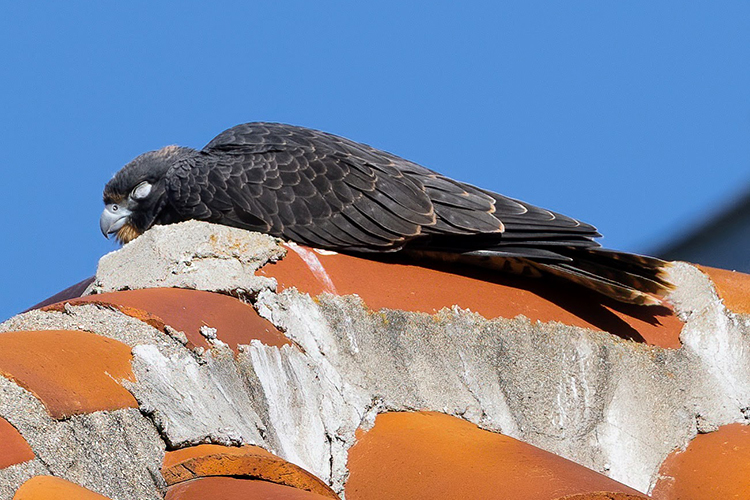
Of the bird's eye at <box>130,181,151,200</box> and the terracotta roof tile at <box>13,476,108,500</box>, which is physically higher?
Answer: the bird's eye at <box>130,181,151,200</box>

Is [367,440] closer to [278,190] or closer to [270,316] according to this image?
[270,316]

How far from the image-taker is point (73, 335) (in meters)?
2.44

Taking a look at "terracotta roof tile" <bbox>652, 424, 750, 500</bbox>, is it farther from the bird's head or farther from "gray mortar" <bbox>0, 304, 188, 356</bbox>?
the bird's head

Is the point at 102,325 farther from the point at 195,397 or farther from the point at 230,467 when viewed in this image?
the point at 230,467

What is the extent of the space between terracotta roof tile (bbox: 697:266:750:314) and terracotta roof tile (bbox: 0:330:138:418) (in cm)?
270

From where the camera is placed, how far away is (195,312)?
288cm

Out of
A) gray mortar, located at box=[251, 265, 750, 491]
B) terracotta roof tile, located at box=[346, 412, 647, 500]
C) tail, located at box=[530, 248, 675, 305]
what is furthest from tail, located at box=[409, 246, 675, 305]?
terracotta roof tile, located at box=[346, 412, 647, 500]

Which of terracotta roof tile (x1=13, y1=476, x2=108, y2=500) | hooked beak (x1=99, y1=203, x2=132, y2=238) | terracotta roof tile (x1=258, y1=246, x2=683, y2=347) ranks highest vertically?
hooked beak (x1=99, y1=203, x2=132, y2=238)

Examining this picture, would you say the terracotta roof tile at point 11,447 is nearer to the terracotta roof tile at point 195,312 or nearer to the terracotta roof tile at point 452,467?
the terracotta roof tile at point 195,312

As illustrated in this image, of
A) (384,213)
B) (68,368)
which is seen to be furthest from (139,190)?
(68,368)

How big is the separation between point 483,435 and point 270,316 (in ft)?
2.65

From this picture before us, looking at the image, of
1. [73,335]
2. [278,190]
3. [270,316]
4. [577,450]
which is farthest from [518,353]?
[73,335]

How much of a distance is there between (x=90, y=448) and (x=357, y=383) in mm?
1258

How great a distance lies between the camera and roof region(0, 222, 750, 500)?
2.12 meters
